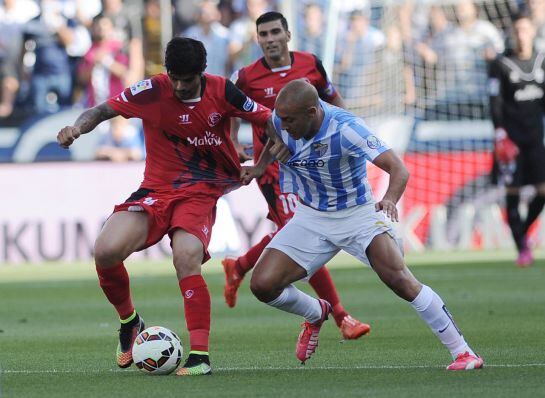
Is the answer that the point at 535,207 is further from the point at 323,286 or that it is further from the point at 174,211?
the point at 174,211

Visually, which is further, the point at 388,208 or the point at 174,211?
the point at 174,211

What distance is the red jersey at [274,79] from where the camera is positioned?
399 inches

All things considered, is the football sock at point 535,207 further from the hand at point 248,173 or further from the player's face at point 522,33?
the hand at point 248,173

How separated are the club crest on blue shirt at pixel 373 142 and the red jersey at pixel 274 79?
280 cm

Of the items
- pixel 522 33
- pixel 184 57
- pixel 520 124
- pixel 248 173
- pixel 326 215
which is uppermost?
pixel 184 57

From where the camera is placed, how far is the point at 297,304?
8039 mm

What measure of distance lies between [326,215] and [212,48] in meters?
14.0

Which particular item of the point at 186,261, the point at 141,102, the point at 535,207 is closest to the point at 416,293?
the point at 186,261

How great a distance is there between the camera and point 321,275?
31.9 ft

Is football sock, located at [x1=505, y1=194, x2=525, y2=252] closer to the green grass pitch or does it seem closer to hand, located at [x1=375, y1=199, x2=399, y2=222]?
the green grass pitch

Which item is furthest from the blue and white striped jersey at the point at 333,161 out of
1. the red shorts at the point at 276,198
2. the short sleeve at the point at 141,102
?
the red shorts at the point at 276,198

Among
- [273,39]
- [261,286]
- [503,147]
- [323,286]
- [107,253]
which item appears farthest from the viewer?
[503,147]

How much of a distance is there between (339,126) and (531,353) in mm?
1886

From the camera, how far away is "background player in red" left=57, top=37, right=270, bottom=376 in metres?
7.51
